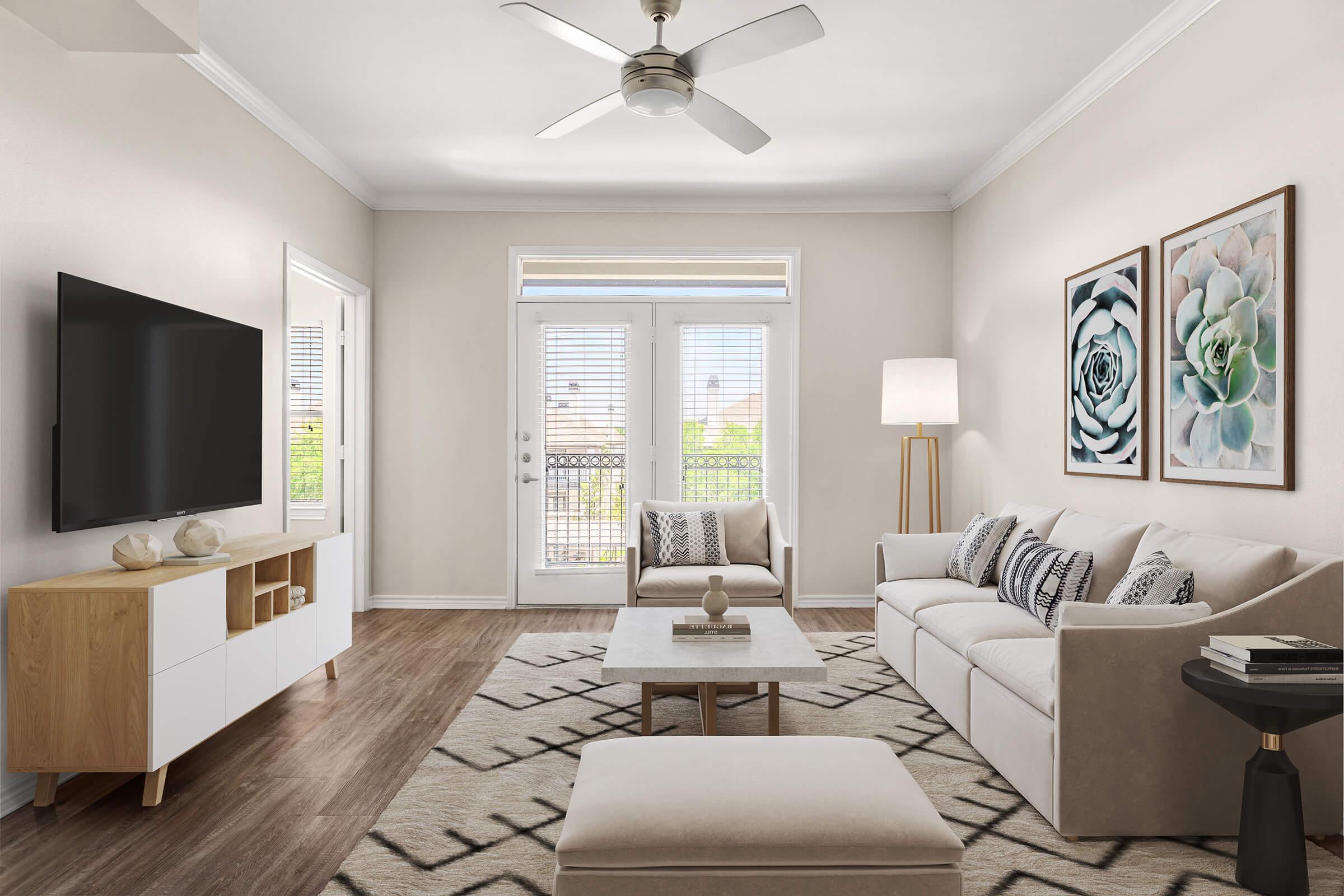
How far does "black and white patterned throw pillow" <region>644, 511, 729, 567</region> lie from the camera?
4555 millimetres

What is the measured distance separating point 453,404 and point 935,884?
468 cm

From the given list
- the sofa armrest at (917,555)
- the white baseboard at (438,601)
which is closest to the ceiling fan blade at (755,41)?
the sofa armrest at (917,555)

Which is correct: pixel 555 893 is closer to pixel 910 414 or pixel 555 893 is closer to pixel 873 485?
pixel 910 414

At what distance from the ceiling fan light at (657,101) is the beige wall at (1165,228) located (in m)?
1.92

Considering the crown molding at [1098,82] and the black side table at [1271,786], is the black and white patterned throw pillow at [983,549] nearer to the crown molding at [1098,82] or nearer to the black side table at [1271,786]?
the black side table at [1271,786]

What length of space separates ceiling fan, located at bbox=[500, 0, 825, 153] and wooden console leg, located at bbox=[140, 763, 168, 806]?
2.54 metres

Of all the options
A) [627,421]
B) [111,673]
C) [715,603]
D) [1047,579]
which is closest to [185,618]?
[111,673]

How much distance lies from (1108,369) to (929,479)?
69.0 inches

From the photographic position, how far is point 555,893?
149 cm

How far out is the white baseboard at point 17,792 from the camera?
2438 mm

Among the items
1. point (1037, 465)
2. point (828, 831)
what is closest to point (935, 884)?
point (828, 831)

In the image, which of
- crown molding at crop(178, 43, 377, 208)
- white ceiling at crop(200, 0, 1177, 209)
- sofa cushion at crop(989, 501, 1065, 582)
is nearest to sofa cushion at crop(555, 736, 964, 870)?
sofa cushion at crop(989, 501, 1065, 582)

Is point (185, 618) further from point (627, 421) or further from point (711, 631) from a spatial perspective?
point (627, 421)

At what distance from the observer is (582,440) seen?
221 inches
